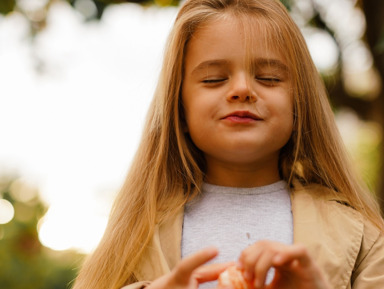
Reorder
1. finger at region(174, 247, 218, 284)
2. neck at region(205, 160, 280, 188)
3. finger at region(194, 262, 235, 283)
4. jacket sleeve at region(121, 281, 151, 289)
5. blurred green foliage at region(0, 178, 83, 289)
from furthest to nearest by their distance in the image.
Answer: blurred green foliage at region(0, 178, 83, 289), neck at region(205, 160, 280, 188), jacket sleeve at region(121, 281, 151, 289), finger at region(194, 262, 235, 283), finger at region(174, 247, 218, 284)

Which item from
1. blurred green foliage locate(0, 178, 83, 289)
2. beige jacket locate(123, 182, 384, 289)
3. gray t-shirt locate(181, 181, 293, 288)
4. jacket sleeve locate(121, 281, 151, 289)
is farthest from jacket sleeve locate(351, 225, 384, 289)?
blurred green foliage locate(0, 178, 83, 289)

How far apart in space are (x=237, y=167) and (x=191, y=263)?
829 mm

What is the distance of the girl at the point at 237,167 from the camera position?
2076 mm

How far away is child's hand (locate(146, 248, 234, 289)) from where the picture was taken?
1462 millimetres

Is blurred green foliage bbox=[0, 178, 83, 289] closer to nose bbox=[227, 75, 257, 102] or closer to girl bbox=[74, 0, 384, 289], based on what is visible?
girl bbox=[74, 0, 384, 289]

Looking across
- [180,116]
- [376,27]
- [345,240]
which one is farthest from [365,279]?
[376,27]

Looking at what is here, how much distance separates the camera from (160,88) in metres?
2.37

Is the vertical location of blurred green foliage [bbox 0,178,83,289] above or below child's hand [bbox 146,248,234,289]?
below

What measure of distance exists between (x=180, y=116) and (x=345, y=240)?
77cm

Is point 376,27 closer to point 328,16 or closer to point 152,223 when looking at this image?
point 328,16

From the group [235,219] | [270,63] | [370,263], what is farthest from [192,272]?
[270,63]

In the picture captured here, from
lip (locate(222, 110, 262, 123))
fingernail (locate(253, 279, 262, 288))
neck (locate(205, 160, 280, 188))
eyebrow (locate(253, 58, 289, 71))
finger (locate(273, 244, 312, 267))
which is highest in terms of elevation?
eyebrow (locate(253, 58, 289, 71))

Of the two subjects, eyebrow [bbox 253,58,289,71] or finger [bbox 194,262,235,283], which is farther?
eyebrow [bbox 253,58,289,71]

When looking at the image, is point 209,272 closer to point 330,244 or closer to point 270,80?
point 330,244
